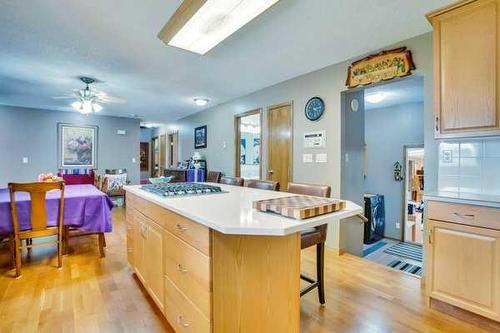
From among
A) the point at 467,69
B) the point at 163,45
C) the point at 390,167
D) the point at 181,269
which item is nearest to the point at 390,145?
the point at 390,167

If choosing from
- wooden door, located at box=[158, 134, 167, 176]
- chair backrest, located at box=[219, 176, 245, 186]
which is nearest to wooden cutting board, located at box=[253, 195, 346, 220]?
chair backrest, located at box=[219, 176, 245, 186]

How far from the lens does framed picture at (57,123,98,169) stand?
6.14m

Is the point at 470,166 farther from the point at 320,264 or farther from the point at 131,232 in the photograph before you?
the point at 131,232

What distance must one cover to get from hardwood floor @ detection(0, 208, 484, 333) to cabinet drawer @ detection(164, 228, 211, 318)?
20.5 inches

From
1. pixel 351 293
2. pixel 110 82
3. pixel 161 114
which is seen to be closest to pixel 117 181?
pixel 161 114

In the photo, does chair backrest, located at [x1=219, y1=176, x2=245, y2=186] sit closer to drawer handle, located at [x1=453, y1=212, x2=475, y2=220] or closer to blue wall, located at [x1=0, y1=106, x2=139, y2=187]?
drawer handle, located at [x1=453, y1=212, x2=475, y2=220]

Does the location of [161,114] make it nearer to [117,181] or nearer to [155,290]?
[117,181]

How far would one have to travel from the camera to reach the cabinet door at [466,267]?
164 centimetres

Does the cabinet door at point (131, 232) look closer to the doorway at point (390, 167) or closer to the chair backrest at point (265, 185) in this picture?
the chair backrest at point (265, 185)

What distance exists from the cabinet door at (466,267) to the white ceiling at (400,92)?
2422 mm

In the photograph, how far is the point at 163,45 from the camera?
264 cm

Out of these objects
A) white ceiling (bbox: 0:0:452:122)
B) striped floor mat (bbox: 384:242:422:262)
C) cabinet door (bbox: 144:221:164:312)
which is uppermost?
white ceiling (bbox: 0:0:452:122)

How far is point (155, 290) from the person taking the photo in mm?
1812

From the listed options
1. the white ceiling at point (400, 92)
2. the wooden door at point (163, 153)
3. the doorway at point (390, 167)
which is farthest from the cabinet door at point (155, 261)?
the wooden door at point (163, 153)
